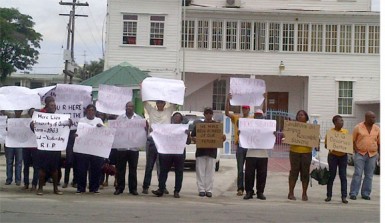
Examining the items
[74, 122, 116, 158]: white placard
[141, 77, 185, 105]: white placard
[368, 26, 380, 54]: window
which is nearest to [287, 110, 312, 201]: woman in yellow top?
[141, 77, 185, 105]: white placard

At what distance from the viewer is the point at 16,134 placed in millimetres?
11656

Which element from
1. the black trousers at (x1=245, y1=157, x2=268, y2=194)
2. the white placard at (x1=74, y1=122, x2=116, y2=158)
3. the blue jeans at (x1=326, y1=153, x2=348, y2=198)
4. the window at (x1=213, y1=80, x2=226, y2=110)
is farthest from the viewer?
the window at (x1=213, y1=80, x2=226, y2=110)

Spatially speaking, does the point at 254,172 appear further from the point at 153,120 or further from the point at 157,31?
the point at 157,31

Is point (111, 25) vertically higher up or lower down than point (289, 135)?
higher up

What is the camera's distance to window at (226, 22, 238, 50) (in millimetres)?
29031

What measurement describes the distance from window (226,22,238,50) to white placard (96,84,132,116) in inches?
700

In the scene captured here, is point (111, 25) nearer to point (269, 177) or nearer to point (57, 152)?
point (269, 177)

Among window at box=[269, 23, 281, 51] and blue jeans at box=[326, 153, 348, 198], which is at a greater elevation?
window at box=[269, 23, 281, 51]

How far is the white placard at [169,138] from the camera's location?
11281mm

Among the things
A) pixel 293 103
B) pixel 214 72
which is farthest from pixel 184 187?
pixel 293 103

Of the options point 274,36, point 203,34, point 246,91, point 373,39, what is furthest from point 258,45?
point 246,91

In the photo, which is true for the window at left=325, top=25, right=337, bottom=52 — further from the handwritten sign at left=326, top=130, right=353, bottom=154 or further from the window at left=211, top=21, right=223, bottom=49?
the handwritten sign at left=326, top=130, right=353, bottom=154

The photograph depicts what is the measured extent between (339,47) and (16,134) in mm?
21395

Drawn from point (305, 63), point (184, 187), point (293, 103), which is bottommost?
point (184, 187)
